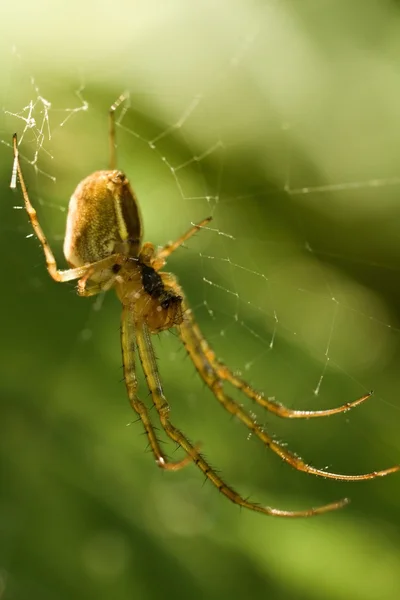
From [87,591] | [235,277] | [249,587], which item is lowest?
[249,587]

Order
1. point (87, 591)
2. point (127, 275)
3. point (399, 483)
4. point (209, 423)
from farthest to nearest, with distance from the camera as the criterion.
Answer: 1. point (209, 423)
2. point (399, 483)
3. point (87, 591)
4. point (127, 275)

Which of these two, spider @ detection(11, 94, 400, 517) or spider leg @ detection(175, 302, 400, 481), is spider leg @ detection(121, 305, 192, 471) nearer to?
spider @ detection(11, 94, 400, 517)

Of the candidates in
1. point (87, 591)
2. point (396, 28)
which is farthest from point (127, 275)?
point (396, 28)

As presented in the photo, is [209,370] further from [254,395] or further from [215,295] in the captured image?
[215,295]

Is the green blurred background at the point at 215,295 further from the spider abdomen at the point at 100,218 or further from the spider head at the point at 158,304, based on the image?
the spider head at the point at 158,304

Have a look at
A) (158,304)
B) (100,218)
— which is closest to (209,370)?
(158,304)

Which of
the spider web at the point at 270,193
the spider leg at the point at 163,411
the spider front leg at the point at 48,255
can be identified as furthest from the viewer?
the spider web at the point at 270,193

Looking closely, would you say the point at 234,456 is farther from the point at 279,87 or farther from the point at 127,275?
the point at 279,87

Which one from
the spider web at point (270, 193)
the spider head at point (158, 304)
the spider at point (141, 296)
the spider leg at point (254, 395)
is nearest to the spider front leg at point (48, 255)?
the spider at point (141, 296)
